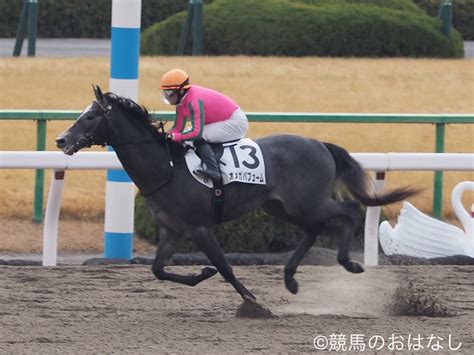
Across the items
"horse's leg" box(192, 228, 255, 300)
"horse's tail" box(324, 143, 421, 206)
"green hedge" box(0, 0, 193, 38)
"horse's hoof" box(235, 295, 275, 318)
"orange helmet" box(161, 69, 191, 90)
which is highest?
"orange helmet" box(161, 69, 191, 90)

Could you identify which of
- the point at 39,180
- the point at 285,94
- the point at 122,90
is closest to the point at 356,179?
the point at 122,90

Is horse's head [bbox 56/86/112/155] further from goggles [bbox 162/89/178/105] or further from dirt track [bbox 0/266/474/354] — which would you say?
dirt track [bbox 0/266/474/354]

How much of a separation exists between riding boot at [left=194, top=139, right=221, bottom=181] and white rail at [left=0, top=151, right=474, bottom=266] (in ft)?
4.59

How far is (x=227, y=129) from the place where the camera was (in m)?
6.33

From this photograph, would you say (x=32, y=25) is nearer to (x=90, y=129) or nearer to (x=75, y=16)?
(x=75, y=16)

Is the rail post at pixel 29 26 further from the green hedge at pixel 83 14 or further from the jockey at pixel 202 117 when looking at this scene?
the jockey at pixel 202 117

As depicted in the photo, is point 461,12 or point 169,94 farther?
point 461,12

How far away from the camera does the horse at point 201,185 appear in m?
6.07

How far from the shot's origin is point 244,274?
7.35m

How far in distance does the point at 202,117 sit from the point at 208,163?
0.24 m

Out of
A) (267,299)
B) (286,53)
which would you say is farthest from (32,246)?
(286,53)

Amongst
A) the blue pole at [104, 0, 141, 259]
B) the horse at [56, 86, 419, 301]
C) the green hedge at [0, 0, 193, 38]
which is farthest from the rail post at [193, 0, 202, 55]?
the horse at [56, 86, 419, 301]

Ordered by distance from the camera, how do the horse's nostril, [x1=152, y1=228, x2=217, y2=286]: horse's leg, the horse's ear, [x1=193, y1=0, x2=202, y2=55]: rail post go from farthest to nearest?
1. [x1=193, y1=0, x2=202, y2=55]: rail post
2. [x1=152, y1=228, x2=217, y2=286]: horse's leg
3. the horse's ear
4. the horse's nostril

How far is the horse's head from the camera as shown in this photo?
Answer: 5871 millimetres
